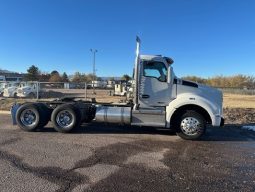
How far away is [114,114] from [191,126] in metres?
2.63

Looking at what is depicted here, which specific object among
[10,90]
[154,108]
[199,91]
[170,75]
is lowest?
[154,108]

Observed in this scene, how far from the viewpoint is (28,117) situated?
40.5 ft

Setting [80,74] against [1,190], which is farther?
[80,74]

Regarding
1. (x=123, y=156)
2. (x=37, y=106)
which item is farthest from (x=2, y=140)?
(x=123, y=156)

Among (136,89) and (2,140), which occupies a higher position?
(136,89)

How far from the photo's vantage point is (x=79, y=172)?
275 inches

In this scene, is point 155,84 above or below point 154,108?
above

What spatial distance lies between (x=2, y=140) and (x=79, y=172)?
4179 millimetres

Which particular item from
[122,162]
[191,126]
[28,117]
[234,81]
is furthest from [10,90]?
[234,81]

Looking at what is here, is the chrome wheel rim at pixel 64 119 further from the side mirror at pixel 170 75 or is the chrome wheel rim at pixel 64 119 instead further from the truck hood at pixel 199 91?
the truck hood at pixel 199 91

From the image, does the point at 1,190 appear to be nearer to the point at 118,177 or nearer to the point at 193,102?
the point at 118,177

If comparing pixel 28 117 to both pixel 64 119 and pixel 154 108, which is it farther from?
pixel 154 108

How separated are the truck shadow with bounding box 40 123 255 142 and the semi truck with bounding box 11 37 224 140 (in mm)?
532

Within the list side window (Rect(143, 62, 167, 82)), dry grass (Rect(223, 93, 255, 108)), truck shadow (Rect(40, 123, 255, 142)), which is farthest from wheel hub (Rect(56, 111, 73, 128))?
dry grass (Rect(223, 93, 255, 108))
